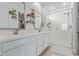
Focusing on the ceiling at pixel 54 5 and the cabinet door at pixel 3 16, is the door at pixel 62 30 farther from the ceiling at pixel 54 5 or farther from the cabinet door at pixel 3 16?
the cabinet door at pixel 3 16

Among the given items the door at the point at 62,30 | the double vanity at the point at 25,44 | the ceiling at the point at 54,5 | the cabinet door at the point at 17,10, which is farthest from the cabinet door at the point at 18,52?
the ceiling at the point at 54,5

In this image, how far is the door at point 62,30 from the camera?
1.54m

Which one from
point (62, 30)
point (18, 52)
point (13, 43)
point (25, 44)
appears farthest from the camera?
point (62, 30)

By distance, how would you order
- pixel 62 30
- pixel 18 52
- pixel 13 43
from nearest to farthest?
pixel 13 43 < pixel 18 52 < pixel 62 30

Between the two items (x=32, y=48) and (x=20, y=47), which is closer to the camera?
(x=20, y=47)

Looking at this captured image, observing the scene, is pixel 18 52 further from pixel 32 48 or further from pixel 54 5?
pixel 54 5

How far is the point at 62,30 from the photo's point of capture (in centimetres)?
160

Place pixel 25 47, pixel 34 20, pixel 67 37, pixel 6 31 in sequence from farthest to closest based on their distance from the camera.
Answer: pixel 34 20 → pixel 67 37 → pixel 25 47 → pixel 6 31

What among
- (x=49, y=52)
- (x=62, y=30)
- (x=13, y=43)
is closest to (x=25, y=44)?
(x=13, y=43)

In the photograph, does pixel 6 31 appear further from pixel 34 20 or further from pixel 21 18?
pixel 34 20

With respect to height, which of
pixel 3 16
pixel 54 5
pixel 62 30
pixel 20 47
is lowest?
pixel 20 47

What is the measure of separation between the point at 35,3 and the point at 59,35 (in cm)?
60

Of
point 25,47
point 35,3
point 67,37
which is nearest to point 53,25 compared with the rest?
point 67,37

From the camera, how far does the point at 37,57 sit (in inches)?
60.5
